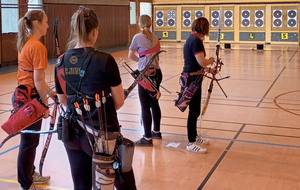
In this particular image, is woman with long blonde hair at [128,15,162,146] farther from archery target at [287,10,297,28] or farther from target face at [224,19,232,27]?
target face at [224,19,232,27]

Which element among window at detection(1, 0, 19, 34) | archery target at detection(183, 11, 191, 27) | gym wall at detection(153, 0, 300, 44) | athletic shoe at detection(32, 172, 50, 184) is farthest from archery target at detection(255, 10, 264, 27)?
athletic shoe at detection(32, 172, 50, 184)

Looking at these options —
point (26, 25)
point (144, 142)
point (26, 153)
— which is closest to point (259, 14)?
A: point (144, 142)

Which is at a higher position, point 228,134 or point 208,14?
point 208,14

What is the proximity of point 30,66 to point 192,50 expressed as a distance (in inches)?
53.4

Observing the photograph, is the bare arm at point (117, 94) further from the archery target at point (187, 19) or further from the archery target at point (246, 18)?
the archery target at point (187, 19)

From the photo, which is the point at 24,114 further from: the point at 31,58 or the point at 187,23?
the point at 187,23

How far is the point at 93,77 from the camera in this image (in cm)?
179

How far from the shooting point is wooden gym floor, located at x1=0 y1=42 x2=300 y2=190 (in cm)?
290

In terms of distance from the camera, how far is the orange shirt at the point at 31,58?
7.77 feet

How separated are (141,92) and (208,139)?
0.84 metres

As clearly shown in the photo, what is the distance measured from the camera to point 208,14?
1731cm

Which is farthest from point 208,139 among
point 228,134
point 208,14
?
point 208,14

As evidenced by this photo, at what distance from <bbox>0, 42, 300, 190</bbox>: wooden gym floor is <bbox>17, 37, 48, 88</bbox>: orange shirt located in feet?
2.70

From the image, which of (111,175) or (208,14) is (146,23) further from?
(208,14)
